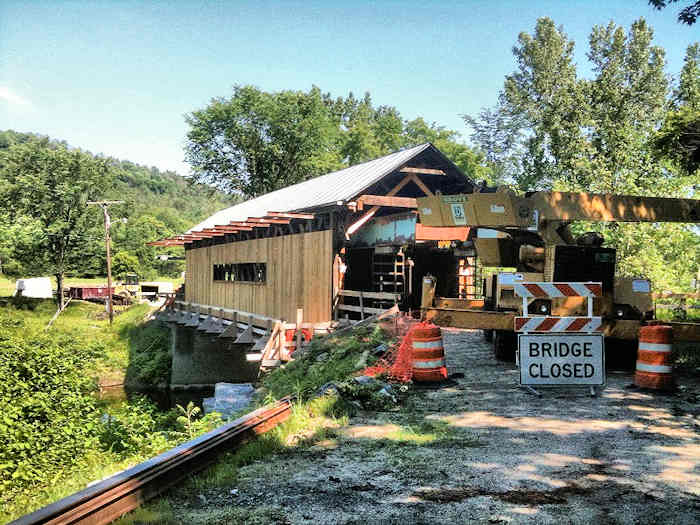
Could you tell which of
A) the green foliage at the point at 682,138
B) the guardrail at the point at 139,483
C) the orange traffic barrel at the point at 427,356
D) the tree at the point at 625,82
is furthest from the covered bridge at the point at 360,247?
the tree at the point at 625,82

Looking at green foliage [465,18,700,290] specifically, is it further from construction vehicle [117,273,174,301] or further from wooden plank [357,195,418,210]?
construction vehicle [117,273,174,301]

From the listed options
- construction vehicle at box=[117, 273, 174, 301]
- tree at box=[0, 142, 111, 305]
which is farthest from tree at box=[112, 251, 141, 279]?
tree at box=[0, 142, 111, 305]

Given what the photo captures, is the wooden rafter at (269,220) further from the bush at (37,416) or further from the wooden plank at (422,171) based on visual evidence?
the bush at (37,416)

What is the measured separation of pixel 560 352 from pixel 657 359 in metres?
1.23

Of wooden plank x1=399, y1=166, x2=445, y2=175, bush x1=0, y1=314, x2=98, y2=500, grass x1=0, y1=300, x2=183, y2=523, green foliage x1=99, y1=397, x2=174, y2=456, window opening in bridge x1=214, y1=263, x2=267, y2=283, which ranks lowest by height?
grass x1=0, y1=300, x2=183, y2=523

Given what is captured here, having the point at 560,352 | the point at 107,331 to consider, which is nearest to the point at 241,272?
the point at 560,352

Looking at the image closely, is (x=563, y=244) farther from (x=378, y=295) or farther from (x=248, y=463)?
(x=378, y=295)

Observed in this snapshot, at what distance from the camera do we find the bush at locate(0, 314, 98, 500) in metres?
8.68

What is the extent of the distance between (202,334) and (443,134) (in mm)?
39414

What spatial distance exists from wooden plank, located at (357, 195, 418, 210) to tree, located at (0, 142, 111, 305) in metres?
32.0

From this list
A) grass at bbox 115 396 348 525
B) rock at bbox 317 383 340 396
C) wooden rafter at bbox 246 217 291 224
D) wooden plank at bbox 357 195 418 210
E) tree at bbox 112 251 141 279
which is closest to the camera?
grass at bbox 115 396 348 525

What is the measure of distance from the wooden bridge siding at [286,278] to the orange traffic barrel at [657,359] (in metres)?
10.1

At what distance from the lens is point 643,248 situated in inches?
658

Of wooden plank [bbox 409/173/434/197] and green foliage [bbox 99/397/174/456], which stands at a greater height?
wooden plank [bbox 409/173/434/197]
